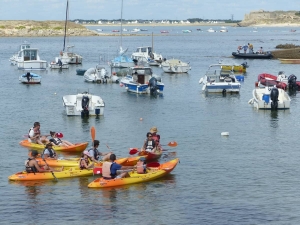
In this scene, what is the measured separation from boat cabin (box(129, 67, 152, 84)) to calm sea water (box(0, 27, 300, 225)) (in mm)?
2386

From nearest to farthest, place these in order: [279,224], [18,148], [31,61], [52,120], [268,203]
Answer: [279,224] → [268,203] → [18,148] → [52,120] → [31,61]

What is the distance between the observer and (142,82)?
205 feet

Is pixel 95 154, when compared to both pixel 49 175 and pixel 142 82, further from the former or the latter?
pixel 142 82

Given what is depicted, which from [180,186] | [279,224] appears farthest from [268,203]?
[180,186]

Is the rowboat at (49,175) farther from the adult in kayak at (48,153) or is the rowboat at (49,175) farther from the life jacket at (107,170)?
the adult in kayak at (48,153)

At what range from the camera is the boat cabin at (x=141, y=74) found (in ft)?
204

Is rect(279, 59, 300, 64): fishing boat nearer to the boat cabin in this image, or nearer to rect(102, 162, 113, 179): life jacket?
the boat cabin

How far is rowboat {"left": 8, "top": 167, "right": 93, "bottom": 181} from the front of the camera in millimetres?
30469

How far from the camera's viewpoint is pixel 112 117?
4866 cm

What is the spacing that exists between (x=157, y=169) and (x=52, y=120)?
58.8 ft

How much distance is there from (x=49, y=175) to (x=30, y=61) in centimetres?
5872

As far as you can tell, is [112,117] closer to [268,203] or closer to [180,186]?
[180,186]

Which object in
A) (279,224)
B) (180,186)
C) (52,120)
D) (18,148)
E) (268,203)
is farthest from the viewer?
(52,120)

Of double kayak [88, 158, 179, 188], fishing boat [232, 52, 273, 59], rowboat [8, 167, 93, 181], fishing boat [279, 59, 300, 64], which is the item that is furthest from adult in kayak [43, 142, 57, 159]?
fishing boat [232, 52, 273, 59]
